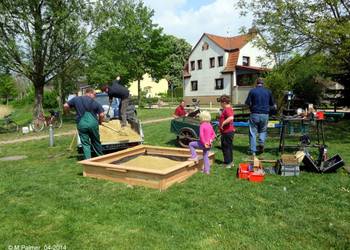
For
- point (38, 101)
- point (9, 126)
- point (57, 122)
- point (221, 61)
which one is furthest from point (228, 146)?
point (221, 61)

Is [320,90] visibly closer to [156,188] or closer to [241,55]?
[241,55]

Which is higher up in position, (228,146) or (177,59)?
(177,59)

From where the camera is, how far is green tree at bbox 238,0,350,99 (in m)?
12.6

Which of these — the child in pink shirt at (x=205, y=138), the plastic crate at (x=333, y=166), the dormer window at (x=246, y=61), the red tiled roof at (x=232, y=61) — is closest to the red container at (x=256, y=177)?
the child in pink shirt at (x=205, y=138)

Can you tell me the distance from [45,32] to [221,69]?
88.6 ft

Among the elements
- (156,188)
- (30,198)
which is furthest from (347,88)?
(30,198)

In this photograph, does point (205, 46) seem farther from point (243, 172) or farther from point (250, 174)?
point (250, 174)

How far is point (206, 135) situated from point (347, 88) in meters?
16.9

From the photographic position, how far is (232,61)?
43.6 metres

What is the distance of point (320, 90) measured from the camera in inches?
1070

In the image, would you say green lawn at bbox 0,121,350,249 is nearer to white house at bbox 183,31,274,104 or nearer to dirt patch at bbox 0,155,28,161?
dirt patch at bbox 0,155,28,161

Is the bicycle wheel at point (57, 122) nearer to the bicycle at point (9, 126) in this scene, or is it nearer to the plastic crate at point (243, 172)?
the bicycle at point (9, 126)

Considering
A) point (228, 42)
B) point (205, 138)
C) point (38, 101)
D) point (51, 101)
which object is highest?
point (228, 42)

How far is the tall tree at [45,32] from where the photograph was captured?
20.2m
